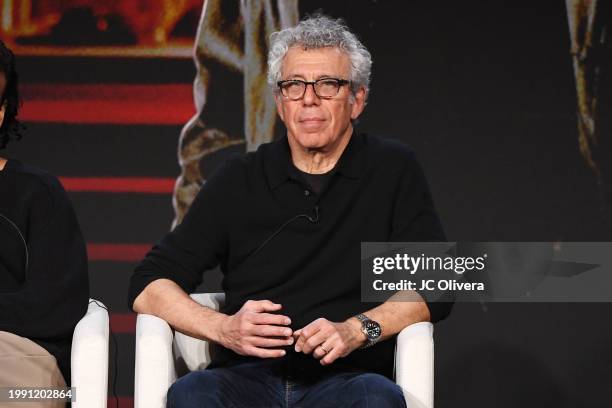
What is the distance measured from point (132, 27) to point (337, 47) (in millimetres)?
1324

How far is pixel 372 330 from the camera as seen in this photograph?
2.65m

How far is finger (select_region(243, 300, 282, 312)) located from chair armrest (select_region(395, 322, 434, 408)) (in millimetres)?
337

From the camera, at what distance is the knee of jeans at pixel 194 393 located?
2492 millimetres

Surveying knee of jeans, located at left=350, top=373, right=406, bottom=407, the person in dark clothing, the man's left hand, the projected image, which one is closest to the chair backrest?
the person in dark clothing

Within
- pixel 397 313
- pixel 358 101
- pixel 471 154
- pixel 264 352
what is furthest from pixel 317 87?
pixel 471 154

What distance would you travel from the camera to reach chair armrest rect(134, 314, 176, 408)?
2.59m

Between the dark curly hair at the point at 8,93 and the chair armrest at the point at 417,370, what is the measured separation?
1249 millimetres

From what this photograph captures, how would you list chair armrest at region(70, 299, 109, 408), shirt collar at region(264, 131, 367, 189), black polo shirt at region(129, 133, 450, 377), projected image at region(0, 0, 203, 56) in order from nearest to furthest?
chair armrest at region(70, 299, 109, 408)
black polo shirt at region(129, 133, 450, 377)
shirt collar at region(264, 131, 367, 189)
projected image at region(0, 0, 203, 56)

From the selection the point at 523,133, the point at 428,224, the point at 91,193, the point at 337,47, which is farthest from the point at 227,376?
the point at 523,133

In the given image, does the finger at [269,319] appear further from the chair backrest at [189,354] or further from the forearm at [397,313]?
the chair backrest at [189,354]

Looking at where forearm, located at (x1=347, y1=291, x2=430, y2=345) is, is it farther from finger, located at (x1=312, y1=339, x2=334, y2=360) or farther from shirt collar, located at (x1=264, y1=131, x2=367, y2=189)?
shirt collar, located at (x1=264, y1=131, x2=367, y2=189)

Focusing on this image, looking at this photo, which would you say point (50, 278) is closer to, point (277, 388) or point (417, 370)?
point (277, 388)

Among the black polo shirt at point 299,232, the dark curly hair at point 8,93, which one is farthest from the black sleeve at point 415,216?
the dark curly hair at point 8,93

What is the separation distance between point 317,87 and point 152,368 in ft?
2.92
